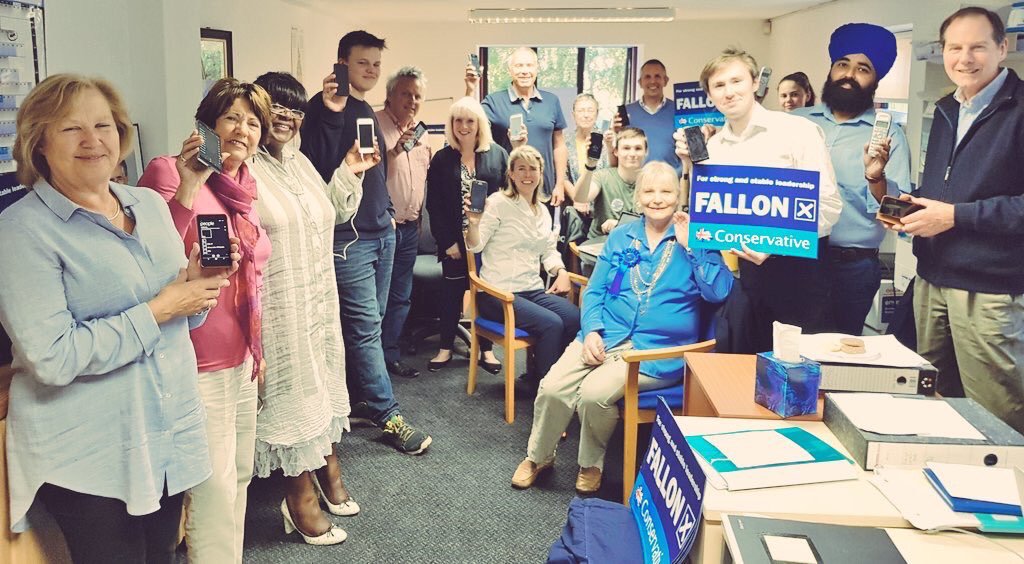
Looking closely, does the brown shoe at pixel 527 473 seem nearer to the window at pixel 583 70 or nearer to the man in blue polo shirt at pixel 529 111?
the man in blue polo shirt at pixel 529 111

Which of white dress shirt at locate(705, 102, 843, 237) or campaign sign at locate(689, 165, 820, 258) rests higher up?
white dress shirt at locate(705, 102, 843, 237)

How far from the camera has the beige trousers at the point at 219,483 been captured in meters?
2.10

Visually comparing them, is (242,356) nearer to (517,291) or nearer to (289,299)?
(289,299)

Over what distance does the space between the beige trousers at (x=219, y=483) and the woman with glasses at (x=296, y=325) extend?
0.26 metres

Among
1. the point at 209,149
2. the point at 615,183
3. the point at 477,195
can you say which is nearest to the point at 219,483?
the point at 209,149

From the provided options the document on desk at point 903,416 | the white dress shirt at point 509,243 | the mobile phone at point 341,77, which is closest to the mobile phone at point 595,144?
the white dress shirt at point 509,243

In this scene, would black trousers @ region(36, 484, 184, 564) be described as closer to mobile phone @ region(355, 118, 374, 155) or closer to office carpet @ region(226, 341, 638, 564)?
office carpet @ region(226, 341, 638, 564)

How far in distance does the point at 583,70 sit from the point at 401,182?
6291 mm

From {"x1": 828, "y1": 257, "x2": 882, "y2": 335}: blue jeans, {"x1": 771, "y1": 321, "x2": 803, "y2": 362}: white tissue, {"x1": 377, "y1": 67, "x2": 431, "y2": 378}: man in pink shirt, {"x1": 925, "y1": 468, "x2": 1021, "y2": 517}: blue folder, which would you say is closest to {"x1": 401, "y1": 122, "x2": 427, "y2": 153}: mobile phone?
{"x1": 377, "y1": 67, "x2": 431, "y2": 378}: man in pink shirt

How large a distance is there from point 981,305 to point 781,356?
0.81 metres

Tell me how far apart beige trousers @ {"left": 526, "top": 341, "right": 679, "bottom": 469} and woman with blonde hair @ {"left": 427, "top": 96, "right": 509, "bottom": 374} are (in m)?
1.24

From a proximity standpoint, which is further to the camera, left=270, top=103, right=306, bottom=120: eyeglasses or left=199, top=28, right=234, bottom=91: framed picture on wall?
left=199, top=28, right=234, bottom=91: framed picture on wall

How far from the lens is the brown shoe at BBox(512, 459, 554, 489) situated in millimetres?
3178

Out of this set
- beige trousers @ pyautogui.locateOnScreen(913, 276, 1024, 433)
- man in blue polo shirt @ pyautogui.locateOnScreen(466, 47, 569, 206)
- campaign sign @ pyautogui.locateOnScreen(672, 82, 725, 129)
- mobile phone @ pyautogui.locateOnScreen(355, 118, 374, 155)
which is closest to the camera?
beige trousers @ pyautogui.locateOnScreen(913, 276, 1024, 433)
